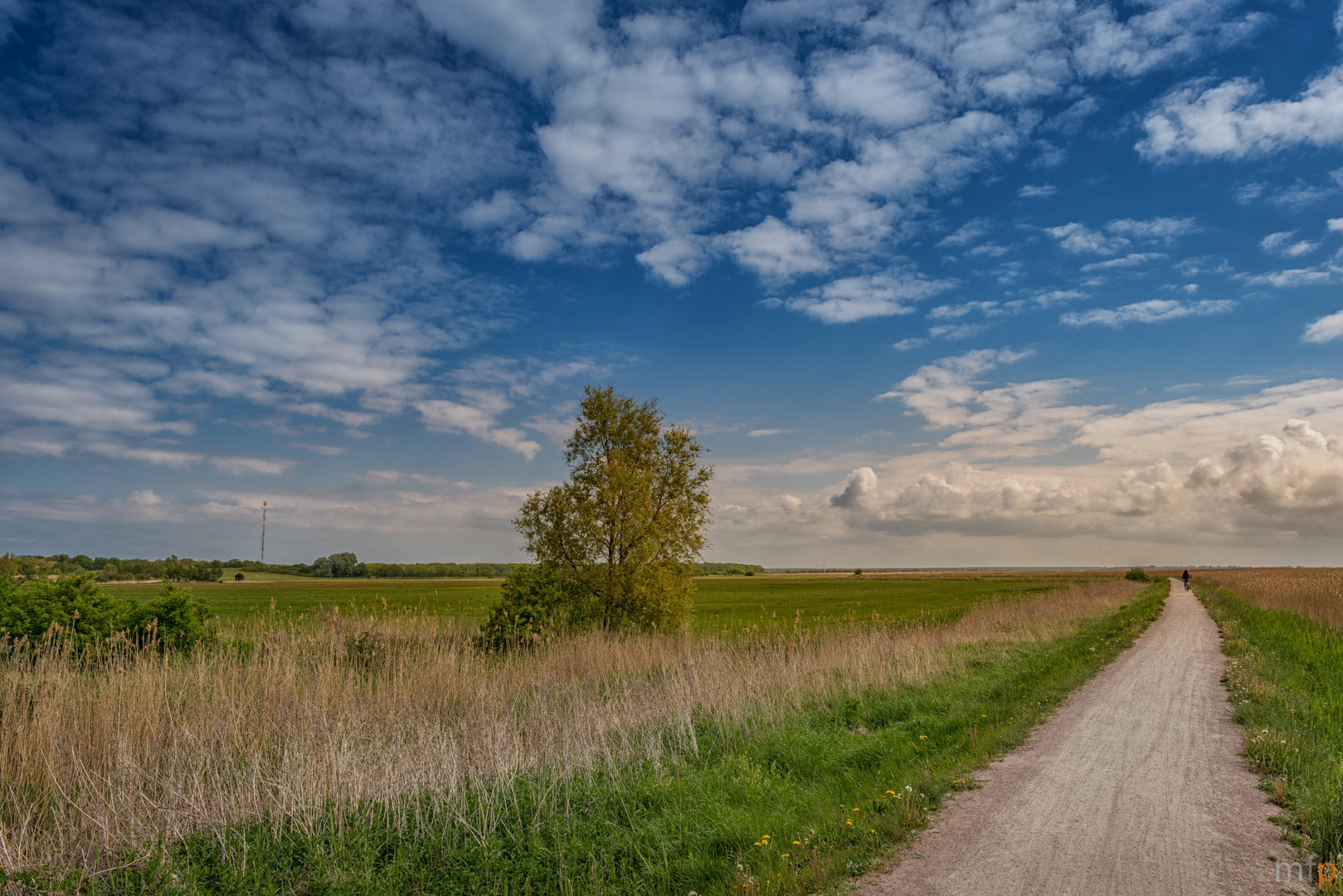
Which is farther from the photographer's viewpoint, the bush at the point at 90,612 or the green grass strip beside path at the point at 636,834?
the bush at the point at 90,612

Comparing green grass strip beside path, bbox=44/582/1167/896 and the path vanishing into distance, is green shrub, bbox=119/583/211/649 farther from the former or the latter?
the path vanishing into distance

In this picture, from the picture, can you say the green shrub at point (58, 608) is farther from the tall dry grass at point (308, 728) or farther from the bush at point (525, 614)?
the bush at point (525, 614)

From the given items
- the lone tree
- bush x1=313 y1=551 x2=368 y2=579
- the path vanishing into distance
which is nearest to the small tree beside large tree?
the lone tree

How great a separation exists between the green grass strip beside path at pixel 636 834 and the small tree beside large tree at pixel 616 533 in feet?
45.8

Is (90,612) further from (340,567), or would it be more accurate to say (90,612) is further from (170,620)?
(340,567)

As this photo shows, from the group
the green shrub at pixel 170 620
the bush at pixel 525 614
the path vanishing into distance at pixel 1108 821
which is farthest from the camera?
the bush at pixel 525 614

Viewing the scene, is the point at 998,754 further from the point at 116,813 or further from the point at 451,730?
the point at 116,813

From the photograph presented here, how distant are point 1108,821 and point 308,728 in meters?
9.66

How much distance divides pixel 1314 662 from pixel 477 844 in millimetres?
20330

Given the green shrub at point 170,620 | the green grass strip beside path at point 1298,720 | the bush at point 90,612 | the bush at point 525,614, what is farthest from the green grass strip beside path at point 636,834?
the green shrub at point 170,620

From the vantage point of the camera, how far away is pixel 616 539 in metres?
24.1

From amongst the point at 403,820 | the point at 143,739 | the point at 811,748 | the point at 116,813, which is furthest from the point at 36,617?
the point at 811,748

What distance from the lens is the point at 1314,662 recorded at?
15867mm

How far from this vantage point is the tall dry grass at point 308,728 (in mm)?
6773
